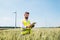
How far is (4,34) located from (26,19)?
100 centimetres

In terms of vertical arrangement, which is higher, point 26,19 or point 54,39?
point 26,19

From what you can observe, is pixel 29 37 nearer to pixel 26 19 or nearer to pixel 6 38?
pixel 6 38

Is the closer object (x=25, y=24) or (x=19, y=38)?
(x=19, y=38)

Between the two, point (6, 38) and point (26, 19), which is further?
point (26, 19)

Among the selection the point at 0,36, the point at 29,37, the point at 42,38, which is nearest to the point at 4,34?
the point at 0,36

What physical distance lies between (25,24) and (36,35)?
2.26 ft

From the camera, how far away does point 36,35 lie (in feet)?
15.7

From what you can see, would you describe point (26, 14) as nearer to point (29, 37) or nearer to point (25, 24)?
point (25, 24)

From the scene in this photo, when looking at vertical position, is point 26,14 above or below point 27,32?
above

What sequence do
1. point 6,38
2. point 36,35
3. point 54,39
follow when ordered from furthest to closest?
point 54,39, point 36,35, point 6,38

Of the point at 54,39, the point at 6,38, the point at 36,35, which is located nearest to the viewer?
the point at 6,38

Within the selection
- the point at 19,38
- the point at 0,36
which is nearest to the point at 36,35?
the point at 19,38

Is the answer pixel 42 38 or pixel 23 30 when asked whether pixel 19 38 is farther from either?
pixel 23 30

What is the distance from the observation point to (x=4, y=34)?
4641 mm
